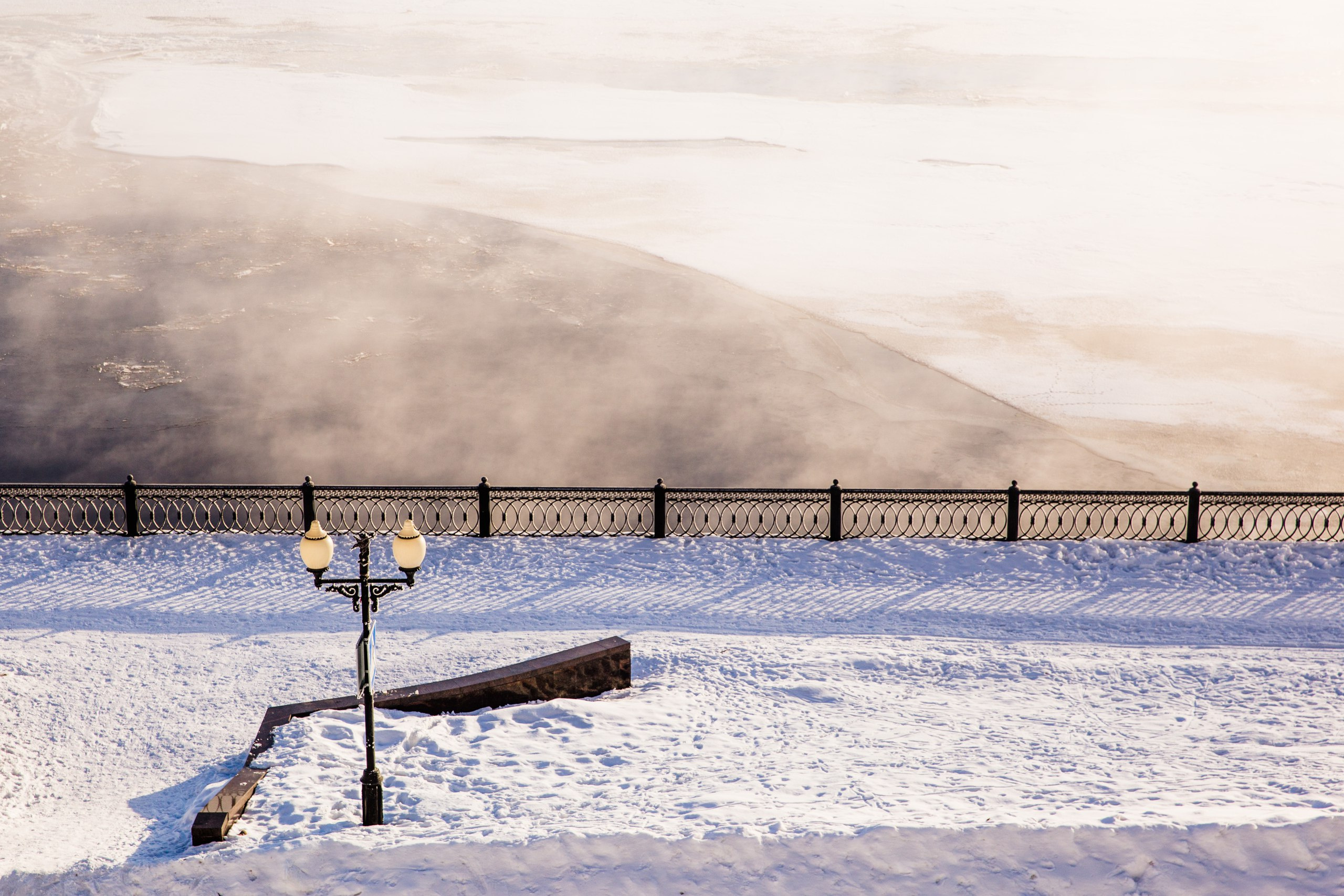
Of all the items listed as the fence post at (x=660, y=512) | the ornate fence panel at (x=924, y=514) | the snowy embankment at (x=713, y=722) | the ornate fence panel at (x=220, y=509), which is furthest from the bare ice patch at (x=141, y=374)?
the ornate fence panel at (x=924, y=514)

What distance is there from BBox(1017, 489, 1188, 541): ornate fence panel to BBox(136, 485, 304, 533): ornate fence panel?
1247 cm

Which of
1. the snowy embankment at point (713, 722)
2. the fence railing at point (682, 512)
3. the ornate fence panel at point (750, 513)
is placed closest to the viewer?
the snowy embankment at point (713, 722)

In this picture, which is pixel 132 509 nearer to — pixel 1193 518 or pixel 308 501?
pixel 308 501

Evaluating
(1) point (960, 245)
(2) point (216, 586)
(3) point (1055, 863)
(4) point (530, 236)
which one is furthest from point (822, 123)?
(3) point (1055, 863)

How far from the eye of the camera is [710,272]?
38.8m

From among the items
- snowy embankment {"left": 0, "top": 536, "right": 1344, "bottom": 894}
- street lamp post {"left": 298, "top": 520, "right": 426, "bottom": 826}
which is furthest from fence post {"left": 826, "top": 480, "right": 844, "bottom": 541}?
street lamp post {"left": 298, "top": 520, "right": 426, "bottom": 826}

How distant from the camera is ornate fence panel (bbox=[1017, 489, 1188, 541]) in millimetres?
17469

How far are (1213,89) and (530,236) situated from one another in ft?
176

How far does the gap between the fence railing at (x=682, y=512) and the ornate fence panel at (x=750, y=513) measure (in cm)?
4

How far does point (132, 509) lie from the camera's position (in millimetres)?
17562

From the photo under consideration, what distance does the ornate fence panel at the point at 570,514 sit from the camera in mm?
18516

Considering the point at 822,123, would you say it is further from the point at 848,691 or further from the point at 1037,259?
the point at 848,691

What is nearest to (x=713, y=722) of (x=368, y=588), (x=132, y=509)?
(x=368, y=588)

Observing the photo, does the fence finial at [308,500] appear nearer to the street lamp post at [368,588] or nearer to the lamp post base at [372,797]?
the street lamp post at [368,588]
